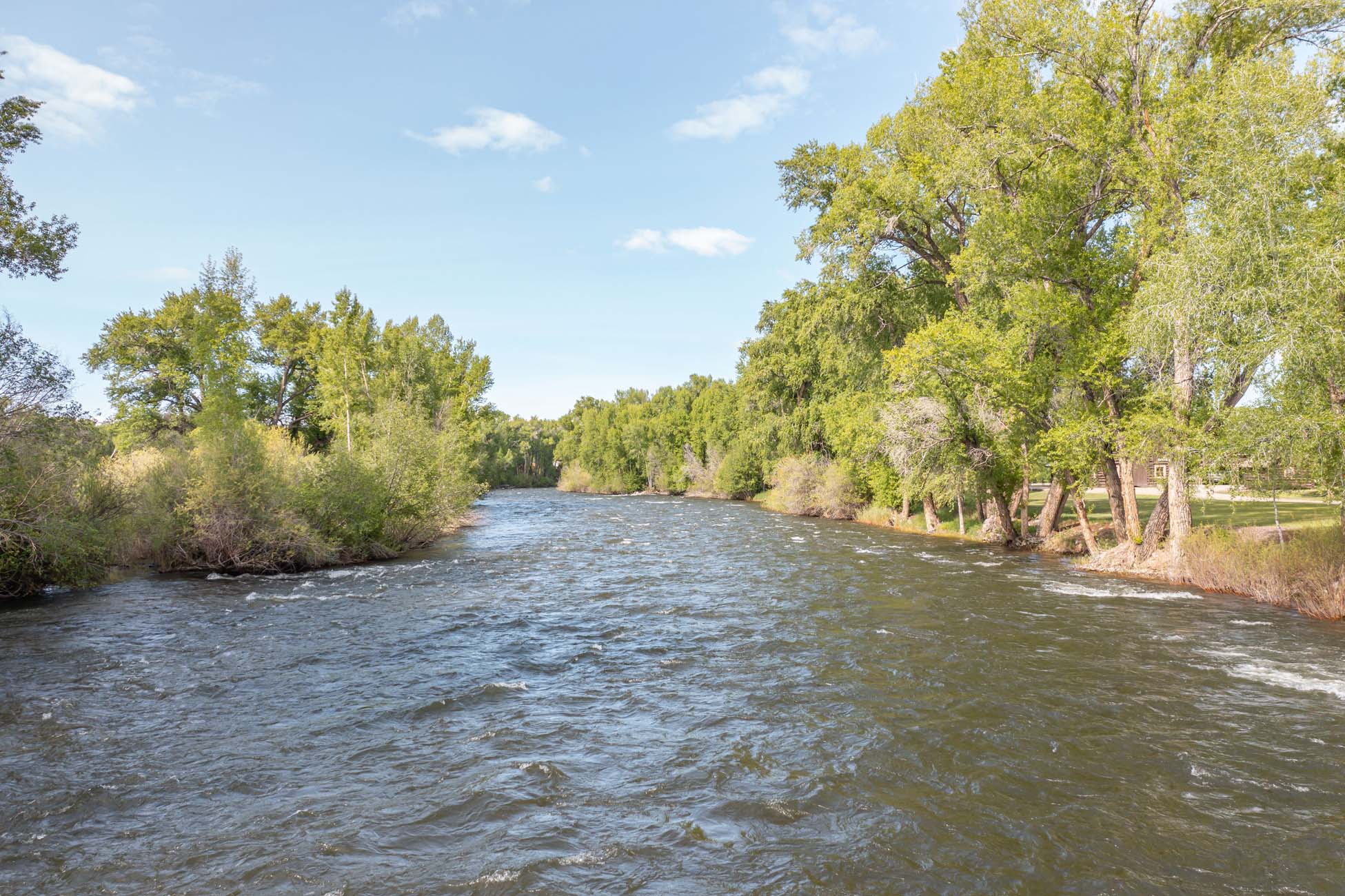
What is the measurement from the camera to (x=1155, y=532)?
2033 centimetres

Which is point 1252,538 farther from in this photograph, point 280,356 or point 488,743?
point 280,356

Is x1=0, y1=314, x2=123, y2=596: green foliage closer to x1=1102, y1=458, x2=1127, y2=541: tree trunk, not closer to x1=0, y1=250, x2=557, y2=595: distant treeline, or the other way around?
x1=0, y1=250, x2=557, y2=595: distant treeline

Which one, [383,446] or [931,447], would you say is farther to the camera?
[383,446]

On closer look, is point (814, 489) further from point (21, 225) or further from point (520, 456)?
point (520, 456)

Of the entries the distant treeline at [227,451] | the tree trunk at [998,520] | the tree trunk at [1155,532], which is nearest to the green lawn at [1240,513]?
the tree trunk at [1155,532]

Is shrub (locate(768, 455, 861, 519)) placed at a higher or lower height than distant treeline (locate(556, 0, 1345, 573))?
lower

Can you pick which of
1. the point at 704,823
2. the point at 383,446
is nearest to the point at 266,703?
the point at 704,823

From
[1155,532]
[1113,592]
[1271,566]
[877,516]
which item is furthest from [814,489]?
[1271,566]

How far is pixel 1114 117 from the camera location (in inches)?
753

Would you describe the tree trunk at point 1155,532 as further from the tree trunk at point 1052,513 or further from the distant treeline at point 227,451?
the distant treeline at point 227,451

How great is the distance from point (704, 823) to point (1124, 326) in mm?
17051

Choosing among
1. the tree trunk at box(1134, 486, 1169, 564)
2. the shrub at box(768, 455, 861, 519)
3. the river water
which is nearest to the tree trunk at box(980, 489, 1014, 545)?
the tree trunk at box(1134, 486, 1169, 564)

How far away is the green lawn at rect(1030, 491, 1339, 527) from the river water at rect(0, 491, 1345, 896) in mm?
11035

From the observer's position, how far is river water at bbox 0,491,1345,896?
19.8 feet
